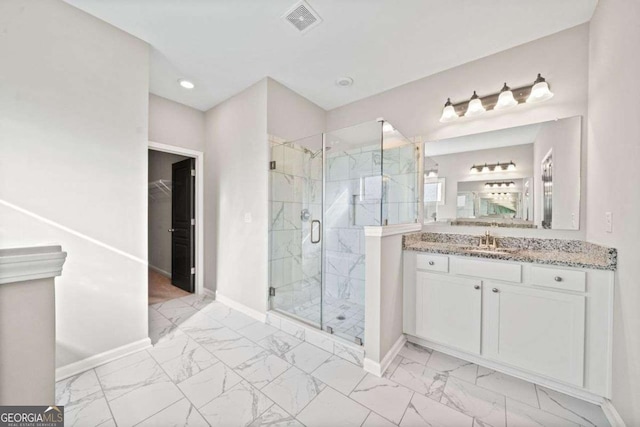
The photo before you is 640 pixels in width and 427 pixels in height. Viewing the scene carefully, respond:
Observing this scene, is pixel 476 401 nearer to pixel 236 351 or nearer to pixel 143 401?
pixel 236 351

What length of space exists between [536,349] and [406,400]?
98cm

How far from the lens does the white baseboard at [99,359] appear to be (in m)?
1.70

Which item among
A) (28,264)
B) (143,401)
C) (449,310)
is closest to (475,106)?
(449,310)

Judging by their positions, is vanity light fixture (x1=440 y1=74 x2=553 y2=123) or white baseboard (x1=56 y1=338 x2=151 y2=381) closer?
white baseboard (x1=56 y1=338 x2=151 y2=381)

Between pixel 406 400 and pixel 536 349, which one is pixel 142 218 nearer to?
pixel 406 400

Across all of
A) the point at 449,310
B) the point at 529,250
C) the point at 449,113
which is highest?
the point at 449,113

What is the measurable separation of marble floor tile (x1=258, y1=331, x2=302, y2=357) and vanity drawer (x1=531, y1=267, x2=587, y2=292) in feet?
6.43

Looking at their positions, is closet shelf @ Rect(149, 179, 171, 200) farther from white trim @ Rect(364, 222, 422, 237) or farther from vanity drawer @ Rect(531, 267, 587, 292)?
vanity drawer @ Rect(531, 267, 587, 292)

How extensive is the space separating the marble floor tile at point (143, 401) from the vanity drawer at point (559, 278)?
8.33 feet

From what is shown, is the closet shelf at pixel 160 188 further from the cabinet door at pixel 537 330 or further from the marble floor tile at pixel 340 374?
the cabinet door at pixel 537 330

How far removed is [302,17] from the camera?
1827 mm

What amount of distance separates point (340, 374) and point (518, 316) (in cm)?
136

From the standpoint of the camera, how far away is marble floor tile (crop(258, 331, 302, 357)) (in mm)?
2099

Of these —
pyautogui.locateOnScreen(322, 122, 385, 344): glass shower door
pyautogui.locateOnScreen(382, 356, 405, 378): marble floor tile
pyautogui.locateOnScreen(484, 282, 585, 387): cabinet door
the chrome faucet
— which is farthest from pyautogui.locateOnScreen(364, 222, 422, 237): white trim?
pyautogui.locateOnScreen(382, 356, 405, 378): marble floor tile
